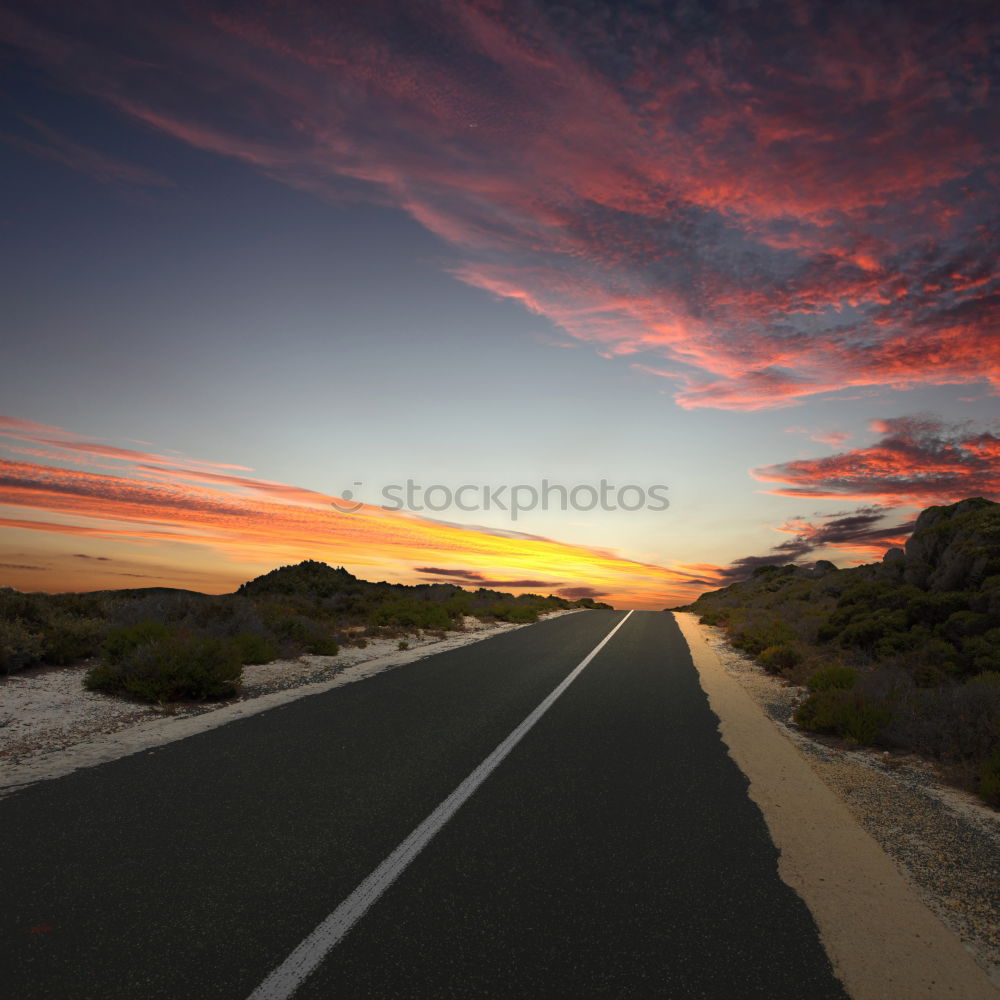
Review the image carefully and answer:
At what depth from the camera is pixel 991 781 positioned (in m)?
6.95

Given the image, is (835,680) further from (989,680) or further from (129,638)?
(129,638)

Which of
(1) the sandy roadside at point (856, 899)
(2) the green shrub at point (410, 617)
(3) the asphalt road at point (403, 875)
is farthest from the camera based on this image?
(2) the green shrub at point (410, 617)

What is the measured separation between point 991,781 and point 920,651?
883 cm

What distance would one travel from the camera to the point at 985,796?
22.9 feet

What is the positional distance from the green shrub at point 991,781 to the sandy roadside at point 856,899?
130 cm

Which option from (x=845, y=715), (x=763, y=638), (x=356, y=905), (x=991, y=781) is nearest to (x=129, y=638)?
(x=356, y=905)

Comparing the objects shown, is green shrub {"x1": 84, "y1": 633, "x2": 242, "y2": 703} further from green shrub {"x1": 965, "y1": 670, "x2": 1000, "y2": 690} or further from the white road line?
green shrub {"x1": 965, "y1": 670, "x2": 1000, "y2": 690}

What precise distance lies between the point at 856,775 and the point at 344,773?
5878 millimetres

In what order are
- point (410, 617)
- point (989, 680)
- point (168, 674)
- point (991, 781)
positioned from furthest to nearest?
1. point (410, 617)
2. point (168, 674)
3. point (989, 680)
4. point (991, 781)

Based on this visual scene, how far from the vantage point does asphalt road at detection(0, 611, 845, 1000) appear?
11.3 feet

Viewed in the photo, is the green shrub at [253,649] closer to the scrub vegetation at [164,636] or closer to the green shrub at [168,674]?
the scrub vegetation at [164,636]

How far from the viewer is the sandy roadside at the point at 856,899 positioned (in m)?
3.71

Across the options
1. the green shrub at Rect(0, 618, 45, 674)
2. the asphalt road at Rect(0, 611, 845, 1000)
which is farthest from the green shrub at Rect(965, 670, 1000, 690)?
the green shrub at Rect(0, 618, 45, 674)

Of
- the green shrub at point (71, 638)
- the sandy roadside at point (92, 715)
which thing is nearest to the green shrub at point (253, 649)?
the sandy roadside at point (92, 715)
